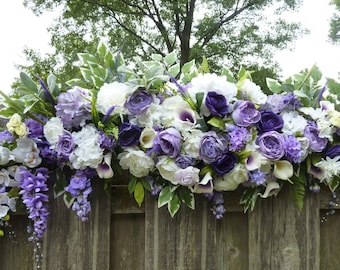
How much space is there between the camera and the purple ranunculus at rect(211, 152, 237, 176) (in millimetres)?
1456

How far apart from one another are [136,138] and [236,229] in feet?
1.59

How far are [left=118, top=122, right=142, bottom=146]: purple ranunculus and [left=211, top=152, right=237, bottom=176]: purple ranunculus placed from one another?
0.26 m

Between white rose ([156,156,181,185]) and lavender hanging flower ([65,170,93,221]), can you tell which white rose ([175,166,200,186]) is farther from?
lavender hanging flower ([65,170,93,221])

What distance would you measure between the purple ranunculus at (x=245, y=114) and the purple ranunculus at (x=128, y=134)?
314 mm

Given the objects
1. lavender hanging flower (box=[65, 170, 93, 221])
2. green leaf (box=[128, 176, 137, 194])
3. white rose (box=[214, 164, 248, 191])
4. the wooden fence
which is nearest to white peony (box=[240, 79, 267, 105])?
white rose (box=[214, 164, 248, 191])

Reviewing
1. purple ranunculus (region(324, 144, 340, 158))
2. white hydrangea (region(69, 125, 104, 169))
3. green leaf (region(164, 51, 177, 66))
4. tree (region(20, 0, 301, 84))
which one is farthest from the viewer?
tree (region(20, 0, 301, 84))

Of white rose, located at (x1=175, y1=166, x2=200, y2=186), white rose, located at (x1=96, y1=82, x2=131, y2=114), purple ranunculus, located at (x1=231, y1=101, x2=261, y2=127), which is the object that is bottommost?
white rose, located at (x1=175, y1=166, x2=200, y2=186)

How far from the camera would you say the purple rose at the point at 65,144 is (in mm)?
1447

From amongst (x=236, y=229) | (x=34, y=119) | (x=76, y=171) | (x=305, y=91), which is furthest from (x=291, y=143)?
(x=34, y=119)

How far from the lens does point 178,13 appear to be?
11.1m

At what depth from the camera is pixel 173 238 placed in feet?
5.17

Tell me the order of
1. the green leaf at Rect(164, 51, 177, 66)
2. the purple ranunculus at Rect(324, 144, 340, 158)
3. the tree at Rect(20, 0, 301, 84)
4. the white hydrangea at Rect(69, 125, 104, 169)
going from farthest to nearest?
1. the tree at Rect(20, 0, 301, 84)
2. the green leaf at Rect(164, 51, 177, 66)
3. the purple ranunculus at Rect(324, 144, 340, 158)
4. the white hydrangea at Rect(69, 125, 104, 169)

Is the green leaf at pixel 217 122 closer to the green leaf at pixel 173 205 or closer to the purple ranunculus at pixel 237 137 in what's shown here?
the purple ranunculus at pixel 237 137

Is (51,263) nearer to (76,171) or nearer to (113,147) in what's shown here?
(76,171)
